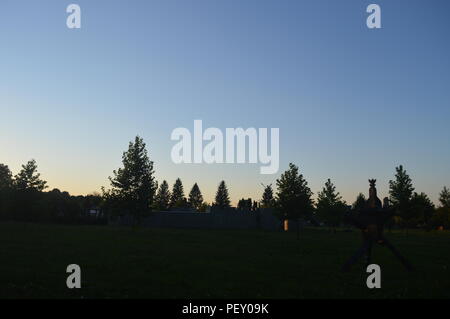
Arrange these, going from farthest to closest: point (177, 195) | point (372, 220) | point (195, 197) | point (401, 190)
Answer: point (195, 197)
point (177, 195)
point (401, 190)
point (372, 220)

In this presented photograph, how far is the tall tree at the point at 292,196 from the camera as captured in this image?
133 feet

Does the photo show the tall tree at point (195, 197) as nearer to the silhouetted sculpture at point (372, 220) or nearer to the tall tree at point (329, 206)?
the tall tree at point (329, 206)

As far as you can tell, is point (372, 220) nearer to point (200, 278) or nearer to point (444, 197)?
point (200, 278)

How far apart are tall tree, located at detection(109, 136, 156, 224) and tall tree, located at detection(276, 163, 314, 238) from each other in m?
16.7

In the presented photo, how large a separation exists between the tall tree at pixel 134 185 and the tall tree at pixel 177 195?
103 m

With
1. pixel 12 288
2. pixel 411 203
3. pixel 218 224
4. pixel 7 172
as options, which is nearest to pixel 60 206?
Result: pixel 7 172

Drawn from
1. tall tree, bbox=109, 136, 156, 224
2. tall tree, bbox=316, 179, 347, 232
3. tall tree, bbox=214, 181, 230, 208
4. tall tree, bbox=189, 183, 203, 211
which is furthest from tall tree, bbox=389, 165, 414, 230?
tall tree, bbox=189, 183, 203, 211

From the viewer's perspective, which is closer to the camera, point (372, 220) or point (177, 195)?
point (372, 220)

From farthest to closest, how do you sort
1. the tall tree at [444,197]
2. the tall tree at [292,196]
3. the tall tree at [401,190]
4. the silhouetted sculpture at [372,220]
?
the tall tree at [444,197] → the tall tree at [401,190] → the tall tree at [292,196] → the silhouetted sculpture at [372,220]

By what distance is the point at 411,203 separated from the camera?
170 feet

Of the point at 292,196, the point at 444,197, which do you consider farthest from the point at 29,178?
the point at 444,197

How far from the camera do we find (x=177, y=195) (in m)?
154

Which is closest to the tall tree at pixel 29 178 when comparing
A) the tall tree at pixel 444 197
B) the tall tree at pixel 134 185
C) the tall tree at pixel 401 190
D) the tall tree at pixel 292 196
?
the tall tree at pixel 134 185

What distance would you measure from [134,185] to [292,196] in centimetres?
1981
